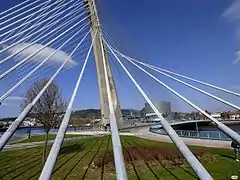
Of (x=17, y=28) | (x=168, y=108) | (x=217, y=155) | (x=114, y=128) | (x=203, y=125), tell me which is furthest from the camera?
(x=203, y=125)

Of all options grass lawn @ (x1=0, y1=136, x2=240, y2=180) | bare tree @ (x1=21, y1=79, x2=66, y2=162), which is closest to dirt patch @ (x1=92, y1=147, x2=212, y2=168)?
grass lawn @ (x1=0, y1=136, x2=240, y2=180)

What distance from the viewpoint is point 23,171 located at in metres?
11.5

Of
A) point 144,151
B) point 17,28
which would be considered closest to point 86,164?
point 144,151

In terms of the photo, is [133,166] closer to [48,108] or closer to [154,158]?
[154,158]

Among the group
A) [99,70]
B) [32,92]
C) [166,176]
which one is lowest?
[166,176]

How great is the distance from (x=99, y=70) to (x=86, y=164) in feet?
38.3

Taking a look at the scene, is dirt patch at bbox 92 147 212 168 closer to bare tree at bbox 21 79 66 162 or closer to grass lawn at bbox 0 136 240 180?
grass lawn at bbox 0 136 240 180

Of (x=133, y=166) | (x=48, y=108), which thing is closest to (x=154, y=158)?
(x=133, y=166)

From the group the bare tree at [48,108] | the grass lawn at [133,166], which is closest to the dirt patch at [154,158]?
the grass lawn at [133,166]

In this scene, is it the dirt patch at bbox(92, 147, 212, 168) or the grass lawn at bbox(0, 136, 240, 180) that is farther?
the dirt patch at bbox(92, 147, 212, 168)

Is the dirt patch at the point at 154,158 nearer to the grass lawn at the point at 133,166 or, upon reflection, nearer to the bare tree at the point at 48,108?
the grass lawn at the point at 133,166

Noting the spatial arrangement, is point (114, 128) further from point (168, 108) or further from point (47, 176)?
point (168, 108)

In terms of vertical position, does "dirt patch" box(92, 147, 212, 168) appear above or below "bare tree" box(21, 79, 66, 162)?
below

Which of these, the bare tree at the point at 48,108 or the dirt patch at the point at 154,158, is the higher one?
the bare tree at the point at 48,108
